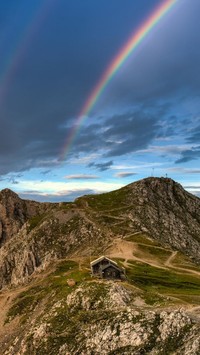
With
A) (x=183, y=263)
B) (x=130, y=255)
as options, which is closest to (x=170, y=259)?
(x=183, y=263)

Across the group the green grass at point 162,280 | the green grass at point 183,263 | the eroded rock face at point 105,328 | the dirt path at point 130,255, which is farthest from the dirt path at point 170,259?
the eroded rock face at point 105,328

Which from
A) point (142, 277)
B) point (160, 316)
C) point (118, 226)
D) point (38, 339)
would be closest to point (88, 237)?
point (118, 226)

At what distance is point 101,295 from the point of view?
8631 centimetres

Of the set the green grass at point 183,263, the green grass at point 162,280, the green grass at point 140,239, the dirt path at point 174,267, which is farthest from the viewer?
the green grass at point 140,239

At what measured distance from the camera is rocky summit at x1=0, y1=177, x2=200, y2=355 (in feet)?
218

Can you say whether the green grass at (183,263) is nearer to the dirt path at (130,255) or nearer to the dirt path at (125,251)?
the dirt path at (130,255)

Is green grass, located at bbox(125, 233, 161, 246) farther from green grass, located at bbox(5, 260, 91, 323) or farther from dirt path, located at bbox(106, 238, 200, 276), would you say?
green grass, located at bbox(5, 260, 91, 323)

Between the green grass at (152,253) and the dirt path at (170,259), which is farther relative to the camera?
the green grass at (152,253)

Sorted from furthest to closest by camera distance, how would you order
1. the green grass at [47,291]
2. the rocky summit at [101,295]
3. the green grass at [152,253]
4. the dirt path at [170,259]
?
the green grass at [152,253], the dirt path at [170,259], the green grass at [47,291], the rocky summit at [101,295]

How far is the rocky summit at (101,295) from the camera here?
218ft

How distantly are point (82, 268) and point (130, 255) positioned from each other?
24.5 metres

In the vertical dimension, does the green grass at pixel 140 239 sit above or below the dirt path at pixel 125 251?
above

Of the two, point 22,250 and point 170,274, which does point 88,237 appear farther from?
point 170,274

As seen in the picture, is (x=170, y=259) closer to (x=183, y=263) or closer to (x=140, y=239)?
(x=183, y=263)
